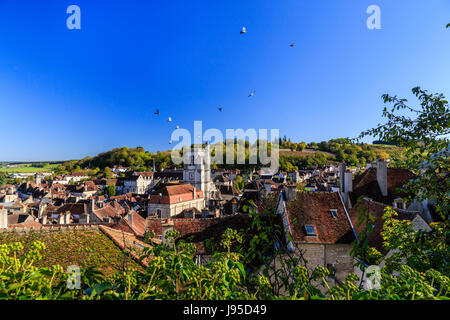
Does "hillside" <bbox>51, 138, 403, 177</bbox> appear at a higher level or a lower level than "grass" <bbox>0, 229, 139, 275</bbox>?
higher

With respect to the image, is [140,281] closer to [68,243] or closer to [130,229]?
[68,243]

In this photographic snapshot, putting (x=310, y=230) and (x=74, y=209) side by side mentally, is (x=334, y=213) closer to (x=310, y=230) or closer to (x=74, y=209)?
(x=310, y=230)

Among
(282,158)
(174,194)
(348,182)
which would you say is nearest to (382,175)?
(348,182)

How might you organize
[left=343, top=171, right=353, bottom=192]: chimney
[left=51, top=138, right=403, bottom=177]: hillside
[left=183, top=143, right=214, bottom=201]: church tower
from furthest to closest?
[left=51, top=138, right=403, bottom=177]: hillside, [left=183, top=143, right=214, bottom=201]: church tower, [left=343, top=171, right=353, bottom=192]: chimney

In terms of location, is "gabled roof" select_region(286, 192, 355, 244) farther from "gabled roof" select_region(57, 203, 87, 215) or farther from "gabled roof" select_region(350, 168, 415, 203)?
"gabled roof" select_region(57, 203, 87, 215)

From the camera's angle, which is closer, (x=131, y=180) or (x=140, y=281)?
(x=140, y=281)

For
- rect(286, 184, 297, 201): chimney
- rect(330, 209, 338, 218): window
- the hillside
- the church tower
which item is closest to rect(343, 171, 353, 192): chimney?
rect(330, 209, 338, 218): window
